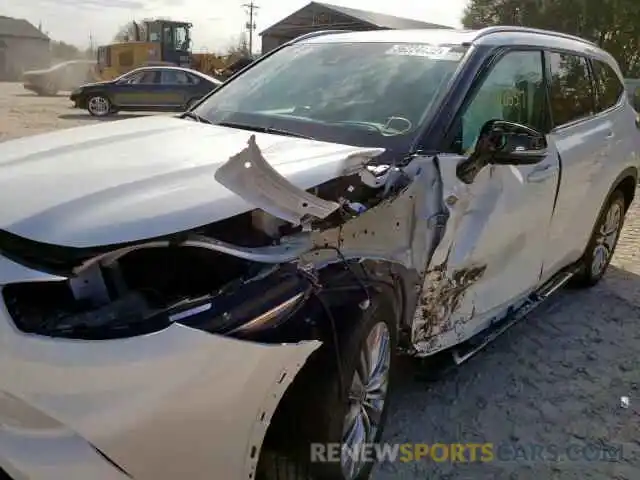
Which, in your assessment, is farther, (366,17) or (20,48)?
(20,48)

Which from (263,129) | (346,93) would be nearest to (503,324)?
(346,93)

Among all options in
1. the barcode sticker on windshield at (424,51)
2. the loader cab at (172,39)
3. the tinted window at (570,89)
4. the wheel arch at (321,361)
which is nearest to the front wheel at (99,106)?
the loader cab at (172,39)

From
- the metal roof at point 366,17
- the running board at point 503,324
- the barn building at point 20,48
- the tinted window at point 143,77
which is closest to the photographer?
the running board at point 503,324

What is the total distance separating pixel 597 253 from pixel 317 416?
3.78m

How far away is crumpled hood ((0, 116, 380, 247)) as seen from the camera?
76.9 inches

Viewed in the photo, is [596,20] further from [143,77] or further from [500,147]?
[500,147]

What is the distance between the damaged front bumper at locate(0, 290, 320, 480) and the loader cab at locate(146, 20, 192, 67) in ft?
98.1

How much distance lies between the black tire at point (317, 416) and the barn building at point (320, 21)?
3433 centimetres

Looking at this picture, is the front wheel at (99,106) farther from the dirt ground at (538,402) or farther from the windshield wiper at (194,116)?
the dirt ground at (538,402)

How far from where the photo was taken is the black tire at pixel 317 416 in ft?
7.59

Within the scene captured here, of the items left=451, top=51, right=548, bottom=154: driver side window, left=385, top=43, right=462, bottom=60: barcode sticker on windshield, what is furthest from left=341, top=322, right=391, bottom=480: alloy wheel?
left=385, top=43, right=462, bottom=60: barcode sticker on windshield

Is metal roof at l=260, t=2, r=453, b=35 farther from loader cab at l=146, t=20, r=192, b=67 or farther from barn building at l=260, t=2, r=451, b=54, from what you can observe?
loader cab at l=146, t=20, r=192, b=67

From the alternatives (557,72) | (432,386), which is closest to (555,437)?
(432,386)

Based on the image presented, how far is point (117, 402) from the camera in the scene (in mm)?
1777
